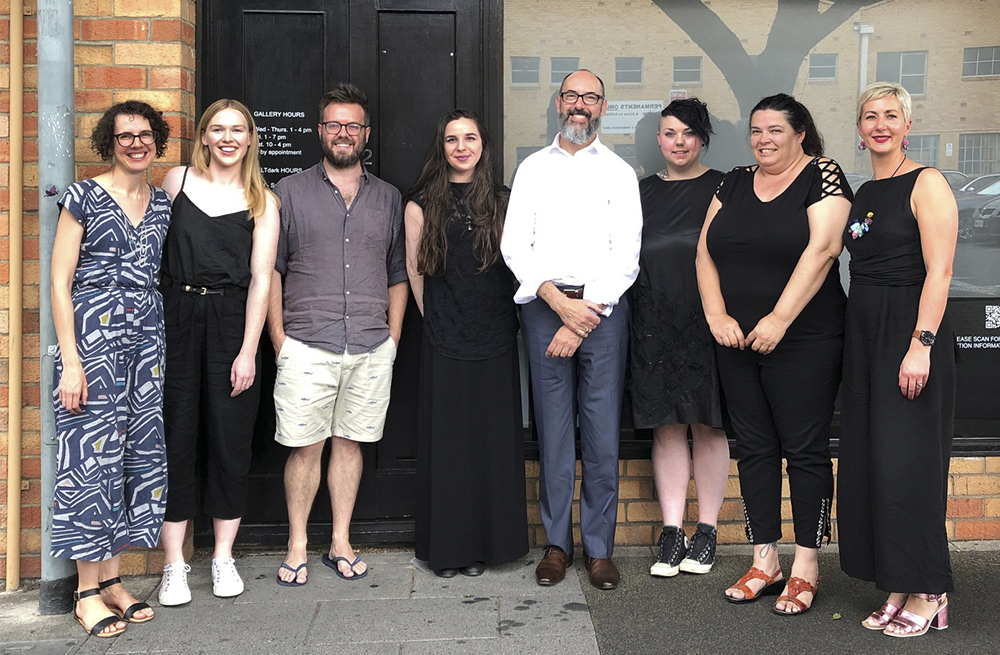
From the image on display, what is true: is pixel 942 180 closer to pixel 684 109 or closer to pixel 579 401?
pixel 684 109

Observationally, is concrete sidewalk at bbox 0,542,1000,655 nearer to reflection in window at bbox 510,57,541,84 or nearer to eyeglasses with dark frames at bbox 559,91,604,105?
eyeglasses with dark frames at bbox 559,91,604,105

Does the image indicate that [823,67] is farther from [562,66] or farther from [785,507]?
[785,507]

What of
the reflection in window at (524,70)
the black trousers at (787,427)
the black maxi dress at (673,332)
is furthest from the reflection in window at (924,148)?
the reflection in window at (524,70)

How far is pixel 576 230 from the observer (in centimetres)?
420

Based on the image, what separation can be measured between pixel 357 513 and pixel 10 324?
180 cm

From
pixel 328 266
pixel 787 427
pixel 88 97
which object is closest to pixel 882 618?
pixel 787 427

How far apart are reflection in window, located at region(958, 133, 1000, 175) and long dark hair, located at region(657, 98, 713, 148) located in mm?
1465

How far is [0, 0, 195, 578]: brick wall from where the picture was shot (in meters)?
4.28

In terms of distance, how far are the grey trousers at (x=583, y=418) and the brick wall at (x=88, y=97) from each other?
6.29 feet

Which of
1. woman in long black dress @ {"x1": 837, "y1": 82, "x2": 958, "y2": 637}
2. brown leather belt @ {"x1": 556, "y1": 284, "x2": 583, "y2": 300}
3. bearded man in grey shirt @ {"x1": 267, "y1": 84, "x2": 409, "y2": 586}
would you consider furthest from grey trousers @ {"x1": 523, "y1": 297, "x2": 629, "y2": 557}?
woman in long black dress @ {"x1": 837, "y1": 82, "x2": 958, "y2": 637}

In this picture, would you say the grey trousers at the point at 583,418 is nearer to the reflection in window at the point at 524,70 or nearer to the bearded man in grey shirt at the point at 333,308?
the bearded man in grey shirt at the point at 333,308

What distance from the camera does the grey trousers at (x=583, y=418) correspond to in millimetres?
4250

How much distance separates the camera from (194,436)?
13.2 feet

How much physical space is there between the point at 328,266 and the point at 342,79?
3.37ft
